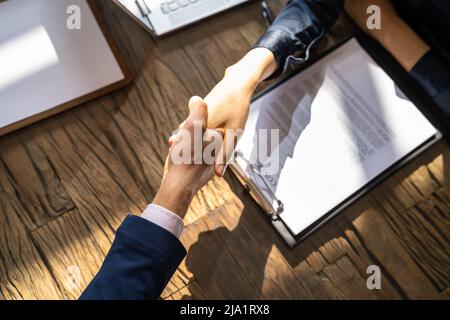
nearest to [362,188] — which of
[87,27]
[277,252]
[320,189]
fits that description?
[320,189]

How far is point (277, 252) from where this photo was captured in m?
0.89

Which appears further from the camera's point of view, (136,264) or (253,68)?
(253,68)

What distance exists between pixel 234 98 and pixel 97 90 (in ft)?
1.05

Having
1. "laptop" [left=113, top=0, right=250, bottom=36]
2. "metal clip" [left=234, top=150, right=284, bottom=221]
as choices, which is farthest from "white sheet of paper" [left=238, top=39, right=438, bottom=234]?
"laptop" [left=113, top=0, right=250, bottom=36]

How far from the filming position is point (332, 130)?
3.02 feet

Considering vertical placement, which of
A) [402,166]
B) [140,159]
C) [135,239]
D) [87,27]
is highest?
[87,27]

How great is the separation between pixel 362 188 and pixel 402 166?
99 millimetres

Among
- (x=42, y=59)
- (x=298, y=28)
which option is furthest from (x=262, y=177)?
(x=42, y=59)

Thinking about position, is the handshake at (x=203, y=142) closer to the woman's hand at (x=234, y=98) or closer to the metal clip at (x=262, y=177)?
the woman's hand at (x=234, y=98)

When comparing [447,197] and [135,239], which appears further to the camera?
[447,197]

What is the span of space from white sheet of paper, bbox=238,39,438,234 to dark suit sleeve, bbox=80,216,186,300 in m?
0.27

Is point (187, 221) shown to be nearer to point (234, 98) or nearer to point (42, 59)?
point (234, 98)
